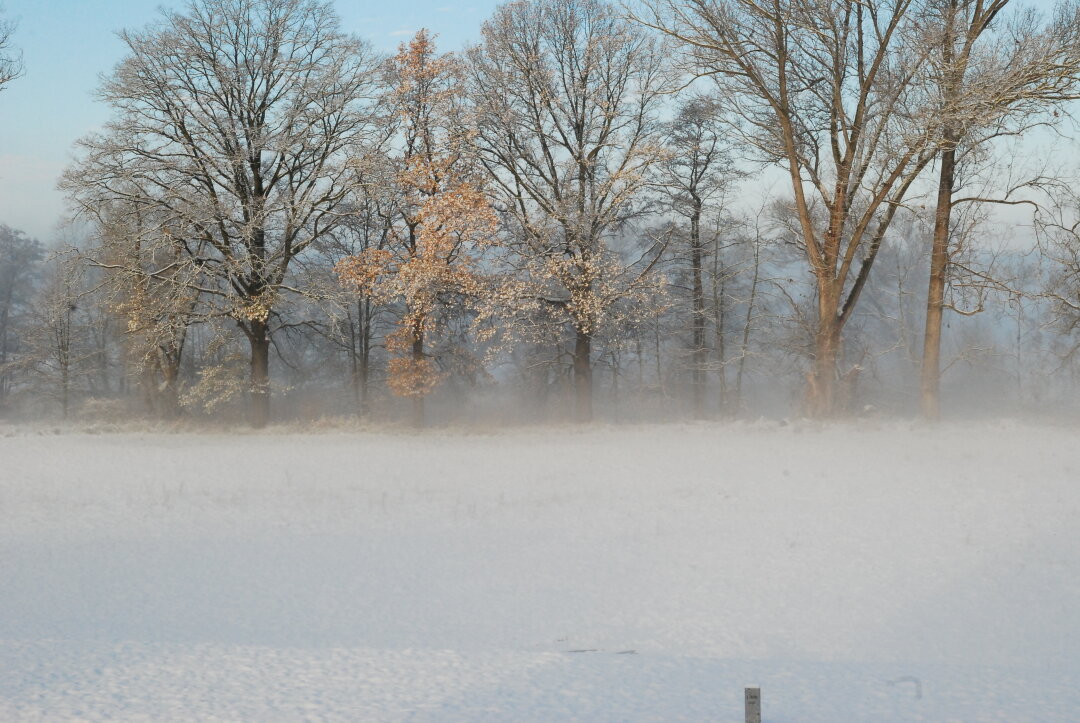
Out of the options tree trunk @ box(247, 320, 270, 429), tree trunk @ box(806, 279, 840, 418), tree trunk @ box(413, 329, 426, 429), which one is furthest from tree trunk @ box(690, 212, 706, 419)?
tree trunk @ box(247, 320, 270, 429)

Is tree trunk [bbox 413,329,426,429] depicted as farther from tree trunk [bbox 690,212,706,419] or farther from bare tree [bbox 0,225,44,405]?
bare tree [bbox 0,225,44,405]

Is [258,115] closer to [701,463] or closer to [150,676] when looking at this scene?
[701,463]

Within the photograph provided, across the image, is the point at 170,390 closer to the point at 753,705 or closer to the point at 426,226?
the point at 426,226

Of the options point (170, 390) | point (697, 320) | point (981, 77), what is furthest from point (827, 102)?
point (170, 390)

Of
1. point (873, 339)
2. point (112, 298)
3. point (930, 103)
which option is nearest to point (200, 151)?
point (112, 298)

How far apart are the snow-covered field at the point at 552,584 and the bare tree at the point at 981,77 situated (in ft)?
22.6

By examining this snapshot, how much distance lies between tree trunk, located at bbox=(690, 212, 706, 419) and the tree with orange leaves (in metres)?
9.84

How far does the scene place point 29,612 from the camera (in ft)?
32.7

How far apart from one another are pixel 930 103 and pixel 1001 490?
32.5 feet

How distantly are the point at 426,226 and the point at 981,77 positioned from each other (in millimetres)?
14798

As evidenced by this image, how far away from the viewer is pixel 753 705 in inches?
219

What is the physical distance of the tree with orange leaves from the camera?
25.3 metres

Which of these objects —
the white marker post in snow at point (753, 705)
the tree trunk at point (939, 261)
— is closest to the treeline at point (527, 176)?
the tree trunk at point (939, 261)

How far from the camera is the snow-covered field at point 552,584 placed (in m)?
7.62
